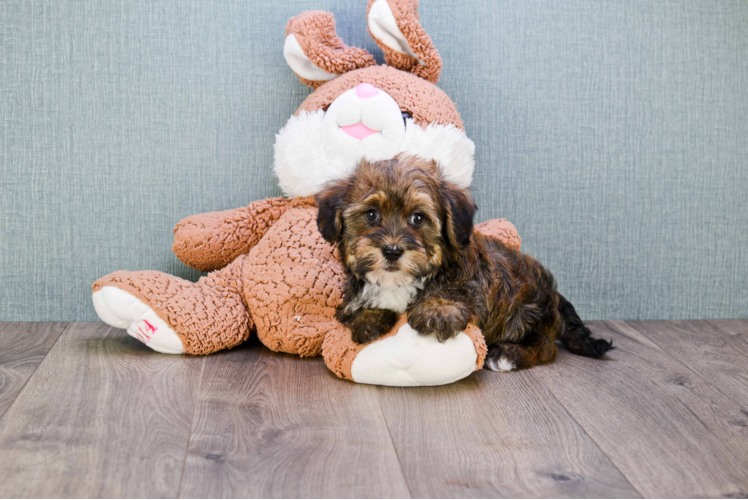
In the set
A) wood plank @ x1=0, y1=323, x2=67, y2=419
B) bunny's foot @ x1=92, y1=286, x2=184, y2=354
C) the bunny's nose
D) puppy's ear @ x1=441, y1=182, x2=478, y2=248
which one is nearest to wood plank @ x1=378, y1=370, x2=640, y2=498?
puppy's ear @ x1=441, y1=182, x2=478, y2=248

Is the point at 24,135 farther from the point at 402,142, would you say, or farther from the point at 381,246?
the point at 381,246

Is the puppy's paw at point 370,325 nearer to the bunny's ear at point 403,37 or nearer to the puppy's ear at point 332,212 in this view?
the puppy's ear at point 332,212

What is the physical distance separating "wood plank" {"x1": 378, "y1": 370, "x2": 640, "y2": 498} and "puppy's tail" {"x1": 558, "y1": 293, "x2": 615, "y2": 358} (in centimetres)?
45

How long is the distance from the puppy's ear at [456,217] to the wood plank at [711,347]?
1.08 meters

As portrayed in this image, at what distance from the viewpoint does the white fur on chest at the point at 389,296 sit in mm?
2236

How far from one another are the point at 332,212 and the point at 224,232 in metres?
0.79

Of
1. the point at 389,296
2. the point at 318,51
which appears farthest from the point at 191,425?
the point at 318,51

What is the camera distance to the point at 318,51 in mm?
2705

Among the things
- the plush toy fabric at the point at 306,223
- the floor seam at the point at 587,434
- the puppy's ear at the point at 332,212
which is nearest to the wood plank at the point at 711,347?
the floor seam at the point at 587,434

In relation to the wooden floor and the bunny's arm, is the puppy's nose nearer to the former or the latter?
the wooden floor

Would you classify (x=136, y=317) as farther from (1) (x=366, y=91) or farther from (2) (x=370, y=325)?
(1) (x=366, y=91)

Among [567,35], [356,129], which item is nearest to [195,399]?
[356,129]

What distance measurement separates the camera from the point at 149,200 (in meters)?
3.02

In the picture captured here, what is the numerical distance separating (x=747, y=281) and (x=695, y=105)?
895mm
